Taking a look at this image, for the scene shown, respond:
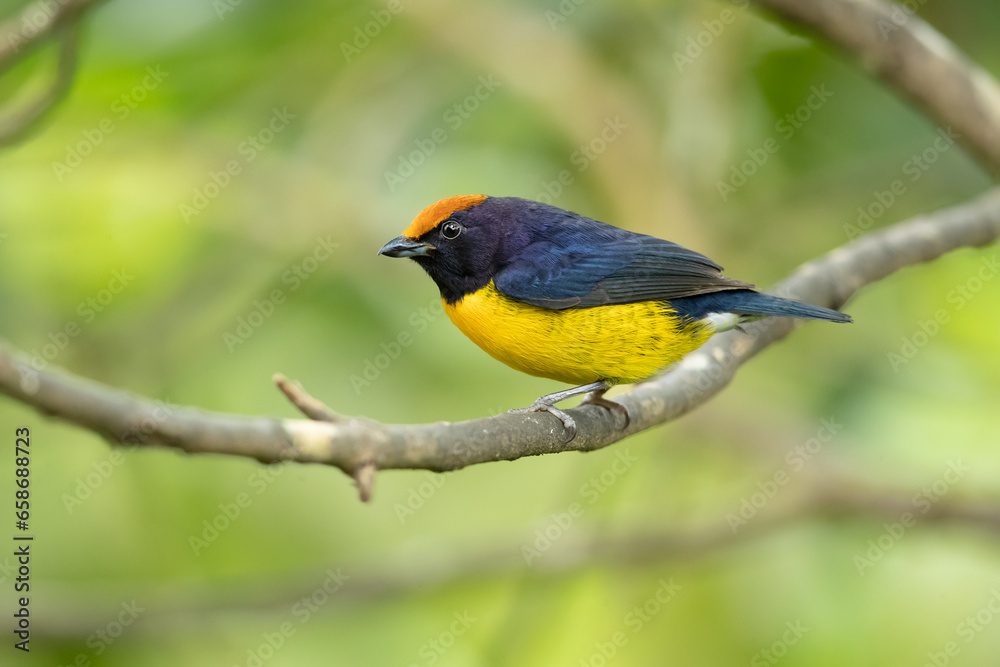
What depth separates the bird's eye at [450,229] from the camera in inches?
160

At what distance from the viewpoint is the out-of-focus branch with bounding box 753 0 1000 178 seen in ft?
14.5

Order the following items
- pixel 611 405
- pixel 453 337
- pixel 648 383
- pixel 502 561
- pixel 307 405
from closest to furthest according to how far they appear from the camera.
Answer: pixel 307 405, pixel 611 405, pixel 648 383, pixel 502 561, pixel 453 337

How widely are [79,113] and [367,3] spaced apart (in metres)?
1.88

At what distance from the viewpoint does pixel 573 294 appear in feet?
12.5

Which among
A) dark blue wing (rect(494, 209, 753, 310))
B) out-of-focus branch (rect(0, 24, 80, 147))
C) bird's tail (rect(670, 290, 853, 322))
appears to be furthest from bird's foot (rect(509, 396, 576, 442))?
out-of-focus branch (rect(0, 24, 80, 147))

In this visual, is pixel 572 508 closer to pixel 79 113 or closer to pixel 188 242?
pixel 188 242

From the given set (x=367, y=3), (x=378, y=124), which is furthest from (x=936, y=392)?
(x=367, y=3)

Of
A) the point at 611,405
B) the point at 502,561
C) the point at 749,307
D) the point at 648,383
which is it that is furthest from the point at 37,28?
the point at 502,561

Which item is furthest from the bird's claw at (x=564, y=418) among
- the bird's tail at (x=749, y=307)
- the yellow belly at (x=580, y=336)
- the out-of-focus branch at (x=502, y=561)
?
the out-of-focus branch at (x=502, y=561)

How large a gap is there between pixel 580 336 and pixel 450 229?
75 centimetres

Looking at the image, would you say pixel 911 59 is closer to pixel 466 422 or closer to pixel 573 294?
pixel 573 294

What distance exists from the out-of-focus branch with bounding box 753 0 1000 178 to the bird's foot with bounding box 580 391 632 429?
198 centimetres

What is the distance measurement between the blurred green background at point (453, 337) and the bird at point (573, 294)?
143 centimetres

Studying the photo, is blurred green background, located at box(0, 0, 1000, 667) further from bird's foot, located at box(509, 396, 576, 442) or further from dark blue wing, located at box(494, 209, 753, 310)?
bird's foot, located at box(509, 396, 576, 442)
